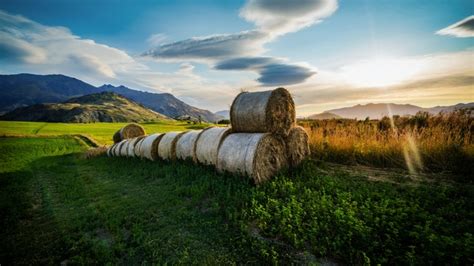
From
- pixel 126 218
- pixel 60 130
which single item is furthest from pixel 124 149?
pixel 60 130

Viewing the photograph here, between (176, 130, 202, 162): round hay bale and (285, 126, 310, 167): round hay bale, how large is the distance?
3.54 meters

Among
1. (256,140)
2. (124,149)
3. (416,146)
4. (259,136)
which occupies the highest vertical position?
(259,136)

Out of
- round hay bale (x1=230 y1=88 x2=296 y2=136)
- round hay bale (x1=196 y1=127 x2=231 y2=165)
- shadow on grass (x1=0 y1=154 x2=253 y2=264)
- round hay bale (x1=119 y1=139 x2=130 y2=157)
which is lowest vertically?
shadow on grass (x1=0 y1=154 x2=253 y2=264)

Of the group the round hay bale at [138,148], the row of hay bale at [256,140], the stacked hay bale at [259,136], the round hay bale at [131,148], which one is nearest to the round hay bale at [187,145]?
the row of hay bale at [256,140]

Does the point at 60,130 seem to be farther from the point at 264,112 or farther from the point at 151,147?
the point at 264,112

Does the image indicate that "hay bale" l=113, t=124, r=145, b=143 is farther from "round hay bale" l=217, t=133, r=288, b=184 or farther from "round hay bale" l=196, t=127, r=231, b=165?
"round hay bale" l=217, t=133, r=288, b=184

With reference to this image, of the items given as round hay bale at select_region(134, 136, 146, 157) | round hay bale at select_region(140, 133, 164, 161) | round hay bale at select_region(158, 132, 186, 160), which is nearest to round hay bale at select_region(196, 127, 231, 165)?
round hay bale at select_region(158, 132, 186, 160)

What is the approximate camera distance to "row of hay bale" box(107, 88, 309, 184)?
7.52m

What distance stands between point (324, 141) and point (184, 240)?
7646mm

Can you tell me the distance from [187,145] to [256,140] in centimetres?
381

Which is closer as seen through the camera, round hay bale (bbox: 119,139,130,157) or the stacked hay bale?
the stacked hay bale

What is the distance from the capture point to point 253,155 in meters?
7.31

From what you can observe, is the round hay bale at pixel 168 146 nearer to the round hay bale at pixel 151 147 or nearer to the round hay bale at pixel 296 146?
the round hay bale at pixel 151 147

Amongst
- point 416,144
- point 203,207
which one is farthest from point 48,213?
point 416,144
